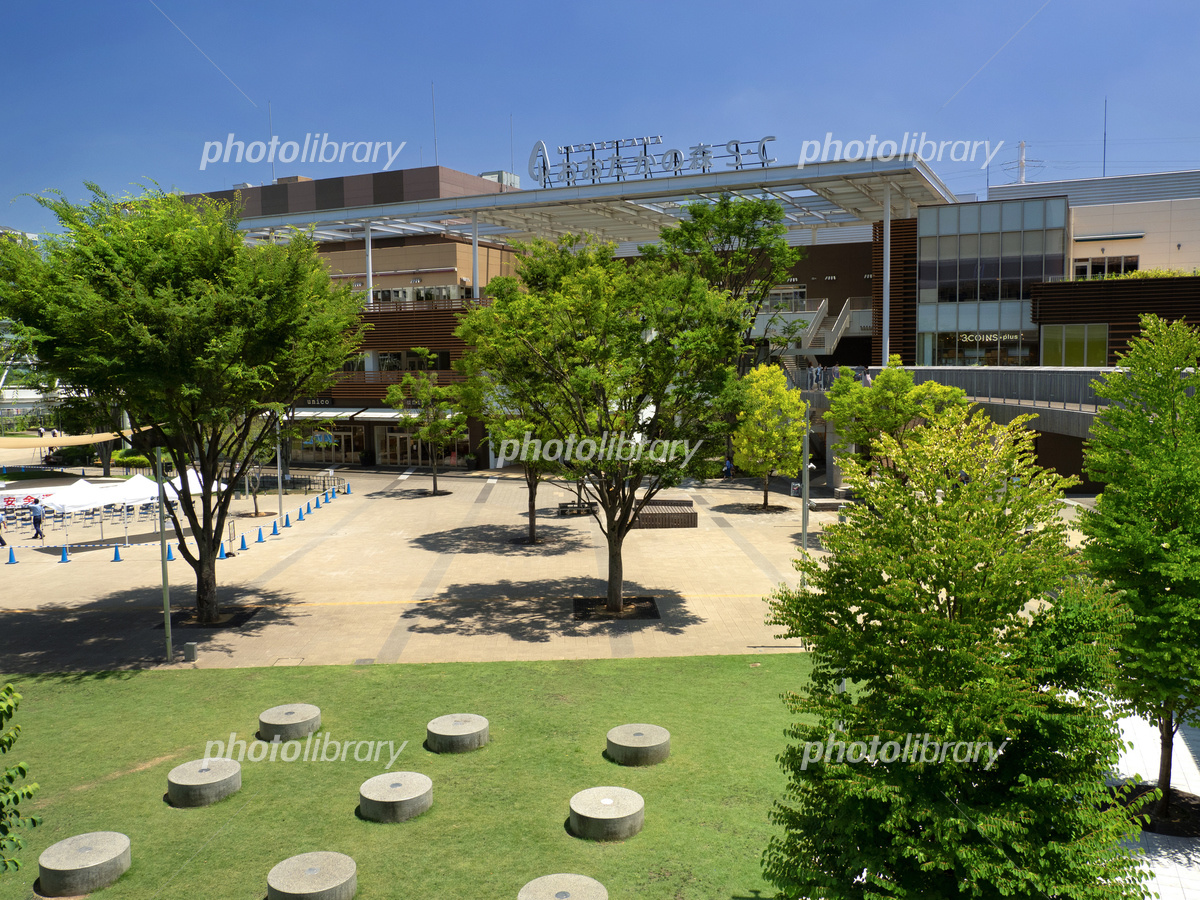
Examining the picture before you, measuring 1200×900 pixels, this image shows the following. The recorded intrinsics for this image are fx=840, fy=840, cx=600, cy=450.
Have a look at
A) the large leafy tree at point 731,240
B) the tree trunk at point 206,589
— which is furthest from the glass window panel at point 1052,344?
the tree trunk at point 206,589

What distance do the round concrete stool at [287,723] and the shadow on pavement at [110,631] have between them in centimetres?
570

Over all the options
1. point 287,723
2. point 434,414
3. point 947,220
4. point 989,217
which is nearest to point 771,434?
point 434,414

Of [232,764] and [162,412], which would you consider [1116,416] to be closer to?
[232,764]

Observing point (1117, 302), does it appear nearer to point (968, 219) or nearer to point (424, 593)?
point (968, 219)

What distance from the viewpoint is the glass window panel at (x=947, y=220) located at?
45281 mm

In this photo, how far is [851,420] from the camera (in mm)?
30703

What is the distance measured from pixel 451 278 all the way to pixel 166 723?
45018 millimetres

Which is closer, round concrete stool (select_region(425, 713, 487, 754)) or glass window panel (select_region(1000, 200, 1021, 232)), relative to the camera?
round concrete stool (select_region(425, 713, 487, 754))

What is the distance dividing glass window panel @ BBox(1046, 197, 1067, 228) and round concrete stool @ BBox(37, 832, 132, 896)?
47.3 m

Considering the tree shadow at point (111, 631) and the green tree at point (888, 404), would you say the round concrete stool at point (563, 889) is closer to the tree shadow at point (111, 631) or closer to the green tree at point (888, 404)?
the tree shadow at point (111, 631)

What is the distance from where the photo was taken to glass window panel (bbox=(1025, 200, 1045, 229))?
143ft

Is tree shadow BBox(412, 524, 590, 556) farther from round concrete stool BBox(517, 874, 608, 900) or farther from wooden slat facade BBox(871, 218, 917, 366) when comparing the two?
wooden slat facade BBox(871, 218, 917, 366)

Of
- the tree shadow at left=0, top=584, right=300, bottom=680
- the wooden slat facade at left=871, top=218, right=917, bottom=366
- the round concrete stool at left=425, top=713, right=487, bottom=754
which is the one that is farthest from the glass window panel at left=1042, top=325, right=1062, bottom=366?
the round concrete stool at left=425, top=713, right=487, bottom=754

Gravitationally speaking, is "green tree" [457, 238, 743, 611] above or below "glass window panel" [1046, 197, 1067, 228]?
below
